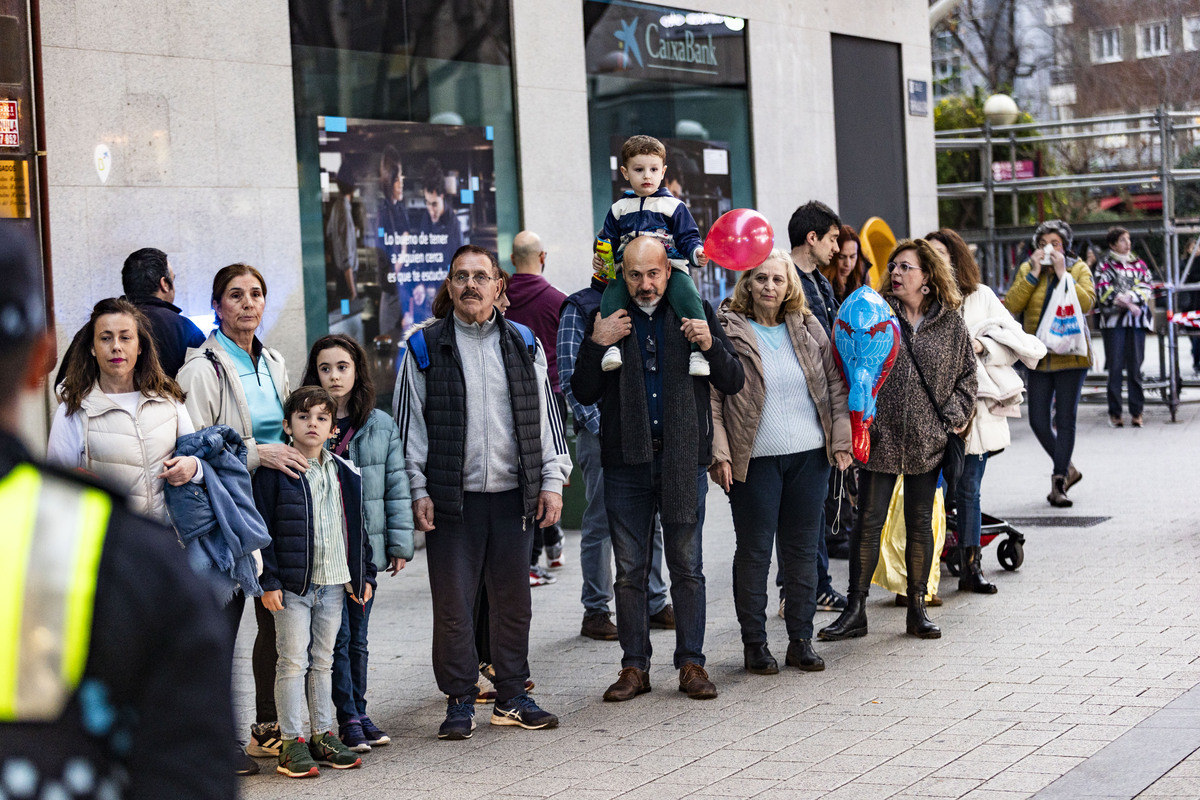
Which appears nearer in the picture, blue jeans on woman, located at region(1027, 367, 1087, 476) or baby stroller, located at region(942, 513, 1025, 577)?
baby stroller, located at region(942, 513, 1025, 577)

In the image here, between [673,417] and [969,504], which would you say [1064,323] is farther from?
[673,417]

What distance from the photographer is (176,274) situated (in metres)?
9.28

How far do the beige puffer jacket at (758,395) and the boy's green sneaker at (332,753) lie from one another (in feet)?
6.96

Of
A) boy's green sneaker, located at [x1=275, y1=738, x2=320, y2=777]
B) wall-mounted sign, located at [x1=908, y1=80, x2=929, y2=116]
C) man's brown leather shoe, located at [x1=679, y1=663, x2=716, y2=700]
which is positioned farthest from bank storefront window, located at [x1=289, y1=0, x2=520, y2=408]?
wall-mounted sign, located at [x1=908, y1=80, x2=929, y2=116]

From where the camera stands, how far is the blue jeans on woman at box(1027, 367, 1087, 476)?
36.4 feet

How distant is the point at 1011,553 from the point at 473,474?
4160 millimetres

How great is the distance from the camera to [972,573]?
8.34m

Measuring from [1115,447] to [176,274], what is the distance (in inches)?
379

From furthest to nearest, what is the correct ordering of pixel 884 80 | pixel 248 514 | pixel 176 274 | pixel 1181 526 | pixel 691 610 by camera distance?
pixel 884 80 < pixel 1181 526 < pixel 176 274 < pixel 691 610 < pixel 248 514

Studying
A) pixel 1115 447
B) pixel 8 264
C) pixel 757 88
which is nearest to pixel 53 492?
pixel 8 264

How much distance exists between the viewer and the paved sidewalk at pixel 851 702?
5.13 m

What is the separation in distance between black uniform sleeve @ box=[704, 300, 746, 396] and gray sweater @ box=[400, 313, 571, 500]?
0.96 metres

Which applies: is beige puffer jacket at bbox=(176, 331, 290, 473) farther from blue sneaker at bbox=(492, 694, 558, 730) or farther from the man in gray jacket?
blue sneaker at bbox=(492, 694, 558, 730)

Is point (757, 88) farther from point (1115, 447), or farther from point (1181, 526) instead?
point (1181, 526)
